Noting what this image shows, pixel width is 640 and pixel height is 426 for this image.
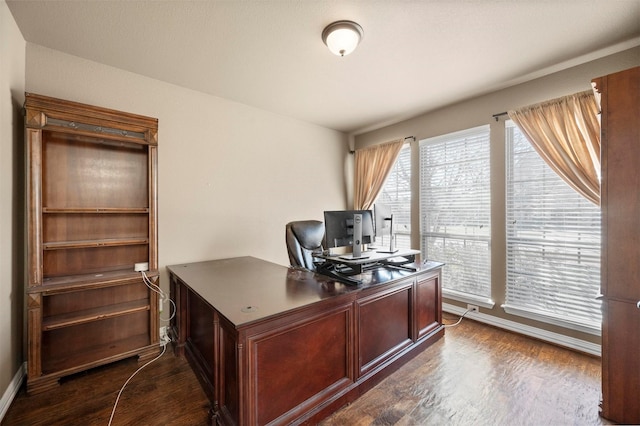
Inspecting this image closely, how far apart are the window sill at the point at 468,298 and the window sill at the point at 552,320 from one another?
15 centimetres

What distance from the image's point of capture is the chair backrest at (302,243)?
2707 mm

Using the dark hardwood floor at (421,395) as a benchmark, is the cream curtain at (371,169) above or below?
above

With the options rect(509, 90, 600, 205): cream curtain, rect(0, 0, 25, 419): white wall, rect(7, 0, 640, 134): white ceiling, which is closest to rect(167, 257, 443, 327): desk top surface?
rect(0, 0, 25, 419): white wall

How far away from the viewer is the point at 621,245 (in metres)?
1.58

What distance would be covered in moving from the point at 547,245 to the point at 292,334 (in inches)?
106

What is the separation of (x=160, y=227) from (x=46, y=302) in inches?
38.9

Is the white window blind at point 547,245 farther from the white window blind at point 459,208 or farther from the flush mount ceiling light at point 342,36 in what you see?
the flush mount ceiling light at point 342,36

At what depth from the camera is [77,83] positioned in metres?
2.31

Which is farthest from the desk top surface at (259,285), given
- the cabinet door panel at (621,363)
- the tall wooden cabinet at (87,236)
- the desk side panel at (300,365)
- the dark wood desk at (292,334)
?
the cabinet door panel at (621,363)

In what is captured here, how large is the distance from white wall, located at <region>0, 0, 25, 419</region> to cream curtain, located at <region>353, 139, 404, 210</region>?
3.80 m

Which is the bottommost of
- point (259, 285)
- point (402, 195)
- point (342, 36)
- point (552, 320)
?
point (552, 320)

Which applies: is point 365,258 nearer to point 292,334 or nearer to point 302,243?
point 302,243

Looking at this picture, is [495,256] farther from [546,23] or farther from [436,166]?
[546,23]

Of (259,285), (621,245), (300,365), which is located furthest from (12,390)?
(621,245)
